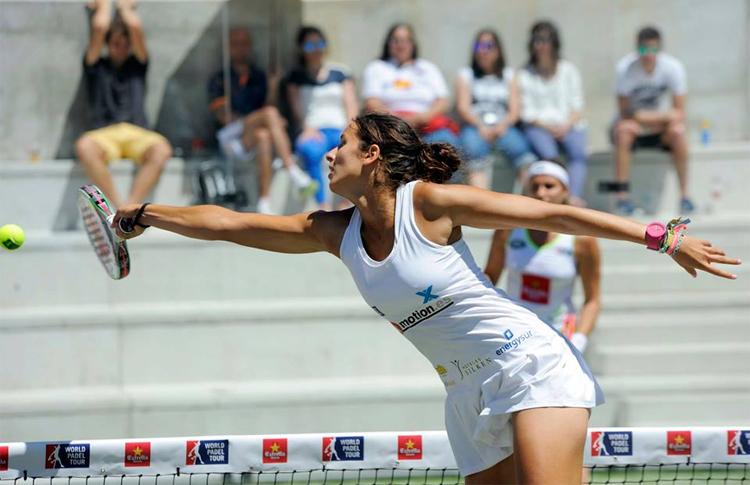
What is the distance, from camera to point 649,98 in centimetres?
1005

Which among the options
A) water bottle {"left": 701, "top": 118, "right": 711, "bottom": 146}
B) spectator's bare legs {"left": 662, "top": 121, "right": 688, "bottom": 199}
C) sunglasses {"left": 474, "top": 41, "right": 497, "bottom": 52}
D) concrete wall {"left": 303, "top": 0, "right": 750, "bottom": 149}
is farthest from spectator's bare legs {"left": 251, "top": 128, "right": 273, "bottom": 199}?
water bottle {"left": 701, "top": 118, "right": 711, "bottom": 146}

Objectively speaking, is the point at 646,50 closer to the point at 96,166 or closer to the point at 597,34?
the point at 597,34

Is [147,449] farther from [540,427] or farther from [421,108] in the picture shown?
[421,108]

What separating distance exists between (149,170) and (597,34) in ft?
14.0

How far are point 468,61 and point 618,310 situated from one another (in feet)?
9.08

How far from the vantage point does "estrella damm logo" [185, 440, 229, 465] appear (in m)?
4.97

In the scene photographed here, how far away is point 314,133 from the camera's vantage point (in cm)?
956

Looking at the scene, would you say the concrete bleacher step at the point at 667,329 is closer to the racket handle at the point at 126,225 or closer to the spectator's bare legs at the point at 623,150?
the spectator's bare legs at the point at 623,150

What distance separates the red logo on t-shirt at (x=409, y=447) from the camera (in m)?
5.04

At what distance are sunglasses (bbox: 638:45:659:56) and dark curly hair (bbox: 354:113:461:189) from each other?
6.12m

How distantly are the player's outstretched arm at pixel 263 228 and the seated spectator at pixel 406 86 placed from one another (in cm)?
522

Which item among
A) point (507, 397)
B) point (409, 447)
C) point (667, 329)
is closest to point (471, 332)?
point (507, 397)

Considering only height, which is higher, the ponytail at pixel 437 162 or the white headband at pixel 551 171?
the white headband at pixel 551 171

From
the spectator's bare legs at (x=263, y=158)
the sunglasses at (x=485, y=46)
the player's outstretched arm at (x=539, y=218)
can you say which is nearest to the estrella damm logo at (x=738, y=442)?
the player's outstretched arm at (x=539, y=218)
